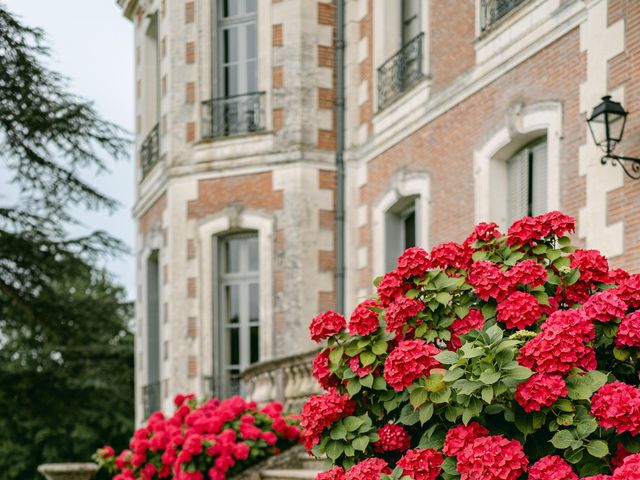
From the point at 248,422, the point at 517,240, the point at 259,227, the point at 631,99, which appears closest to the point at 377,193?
the point at 259,227

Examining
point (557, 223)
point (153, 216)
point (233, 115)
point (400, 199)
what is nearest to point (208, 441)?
point (400, 199)

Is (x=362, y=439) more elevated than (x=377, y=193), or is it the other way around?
(x=377, y=193)

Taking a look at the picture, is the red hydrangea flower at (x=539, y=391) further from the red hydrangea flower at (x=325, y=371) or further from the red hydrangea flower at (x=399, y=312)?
the red hydrangea flower at (x=325, y=371)

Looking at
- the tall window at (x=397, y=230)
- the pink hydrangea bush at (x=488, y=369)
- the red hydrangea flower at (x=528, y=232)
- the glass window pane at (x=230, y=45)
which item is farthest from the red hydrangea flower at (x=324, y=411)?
the glass window pane at (x=230, y=45)

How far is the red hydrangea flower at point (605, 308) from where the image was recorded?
4414 millimetres

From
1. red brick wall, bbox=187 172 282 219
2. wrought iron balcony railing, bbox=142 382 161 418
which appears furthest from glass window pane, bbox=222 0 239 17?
wrought iron balcony railing, bbox=142 382 161 418

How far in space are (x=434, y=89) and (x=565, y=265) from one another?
663 cm

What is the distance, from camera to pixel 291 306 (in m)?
13.3

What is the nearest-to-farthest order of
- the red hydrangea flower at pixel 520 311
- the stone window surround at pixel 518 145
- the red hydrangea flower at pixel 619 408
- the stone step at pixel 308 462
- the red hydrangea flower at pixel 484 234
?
1. the red hydrangea flower at pixel 619 408
2. the red hydrangea flower at pixel 520 311
3. the red hydrangea flower at pixel 484 234
4. the stone window surround at pixel 518 145
5. the stone step at pixel 308 462

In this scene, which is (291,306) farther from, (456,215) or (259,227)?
(456,215)

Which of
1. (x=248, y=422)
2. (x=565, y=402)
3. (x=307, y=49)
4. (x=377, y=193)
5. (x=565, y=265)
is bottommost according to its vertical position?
(x=248, y=422)

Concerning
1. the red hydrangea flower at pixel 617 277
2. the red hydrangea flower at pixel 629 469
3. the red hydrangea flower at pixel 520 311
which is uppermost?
the red hydrangea flower at pixel 617 277

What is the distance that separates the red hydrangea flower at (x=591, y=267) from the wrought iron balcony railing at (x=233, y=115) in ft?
30.1

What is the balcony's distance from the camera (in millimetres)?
11727
